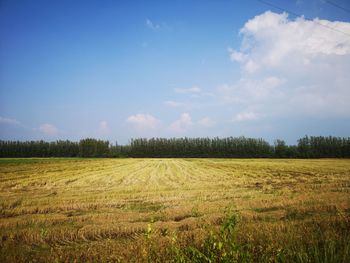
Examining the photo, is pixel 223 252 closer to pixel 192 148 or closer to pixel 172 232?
pixel 172 232

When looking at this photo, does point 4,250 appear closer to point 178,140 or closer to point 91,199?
point 91,199

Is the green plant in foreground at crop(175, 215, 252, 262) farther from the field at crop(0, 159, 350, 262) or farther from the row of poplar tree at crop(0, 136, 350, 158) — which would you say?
the row of poplar tree at crop(0, 136, 350, 158)

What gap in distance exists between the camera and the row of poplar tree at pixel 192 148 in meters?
104

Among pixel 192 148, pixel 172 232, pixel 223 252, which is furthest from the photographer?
pixel 192 148

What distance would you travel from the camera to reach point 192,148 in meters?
123

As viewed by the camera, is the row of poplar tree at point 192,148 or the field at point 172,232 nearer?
the field at point 172,232

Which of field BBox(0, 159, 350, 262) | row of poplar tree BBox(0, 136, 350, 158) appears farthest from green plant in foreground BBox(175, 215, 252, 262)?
row of poplar tree BBox(0, 136, 350, 158)

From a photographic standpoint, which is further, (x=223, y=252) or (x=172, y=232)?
(x=172, y=232)

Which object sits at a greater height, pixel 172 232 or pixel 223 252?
pixel 223 252

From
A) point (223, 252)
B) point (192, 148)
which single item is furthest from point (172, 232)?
point (192, 148)

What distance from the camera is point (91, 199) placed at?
499 inches

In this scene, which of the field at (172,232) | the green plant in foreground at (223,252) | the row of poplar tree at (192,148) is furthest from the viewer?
the row of poplar tree at (192,148)

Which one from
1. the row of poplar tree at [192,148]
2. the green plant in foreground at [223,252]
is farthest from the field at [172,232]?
the row of poplar tree at [192,148]

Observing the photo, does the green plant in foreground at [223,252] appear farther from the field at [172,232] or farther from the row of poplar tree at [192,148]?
the row of poplar tree at [192,148]
